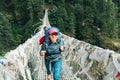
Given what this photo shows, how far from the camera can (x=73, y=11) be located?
24672 millimetres

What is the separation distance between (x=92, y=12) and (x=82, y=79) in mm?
18934

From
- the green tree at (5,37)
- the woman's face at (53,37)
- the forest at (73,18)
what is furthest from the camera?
the forest at (73,18)

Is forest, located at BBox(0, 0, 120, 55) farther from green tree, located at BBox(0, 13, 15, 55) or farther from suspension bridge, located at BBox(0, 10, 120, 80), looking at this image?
suspension bridge, located at BBox(0, 10, 120, 80)

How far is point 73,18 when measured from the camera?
23.8 metres

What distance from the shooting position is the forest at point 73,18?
915 inches

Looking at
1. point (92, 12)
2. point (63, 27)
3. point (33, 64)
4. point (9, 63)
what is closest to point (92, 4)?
point (92, 12)

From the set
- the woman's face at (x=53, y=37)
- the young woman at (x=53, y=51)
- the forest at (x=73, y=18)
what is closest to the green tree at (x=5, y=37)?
the forest at (x=73, y=18)

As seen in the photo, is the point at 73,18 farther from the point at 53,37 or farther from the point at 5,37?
the point at 53,37

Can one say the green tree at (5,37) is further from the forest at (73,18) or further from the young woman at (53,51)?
the young woman at (53,51)

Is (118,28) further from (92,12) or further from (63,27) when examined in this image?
(63,27)

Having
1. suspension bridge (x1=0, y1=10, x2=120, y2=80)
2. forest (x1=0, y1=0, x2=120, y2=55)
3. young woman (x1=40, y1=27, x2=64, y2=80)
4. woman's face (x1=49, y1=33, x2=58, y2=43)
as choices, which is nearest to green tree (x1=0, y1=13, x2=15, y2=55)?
forest (x1=0, y1=0, x2=120, y2=55)

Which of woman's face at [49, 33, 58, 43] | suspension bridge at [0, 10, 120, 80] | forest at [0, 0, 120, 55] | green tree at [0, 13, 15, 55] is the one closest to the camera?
woman's face at [49, 33, 58, 43]

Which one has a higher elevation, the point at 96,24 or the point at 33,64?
the point at 33,64

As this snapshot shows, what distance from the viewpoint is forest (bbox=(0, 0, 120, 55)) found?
2325cm
